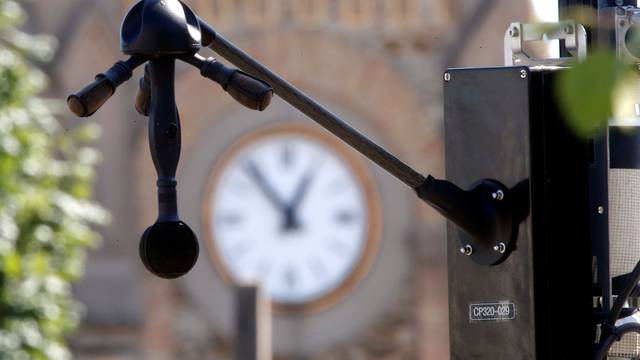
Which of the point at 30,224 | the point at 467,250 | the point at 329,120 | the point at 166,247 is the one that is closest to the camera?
the point at 166,247

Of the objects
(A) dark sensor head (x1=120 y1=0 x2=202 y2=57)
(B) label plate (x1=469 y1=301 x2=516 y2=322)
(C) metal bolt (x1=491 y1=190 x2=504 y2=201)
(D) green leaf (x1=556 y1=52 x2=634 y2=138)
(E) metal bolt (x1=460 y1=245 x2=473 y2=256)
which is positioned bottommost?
(B) label plate (x1=469 y1=301 x2=516 y2=322)

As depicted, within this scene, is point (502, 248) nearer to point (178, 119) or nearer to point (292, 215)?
point (178, 119)

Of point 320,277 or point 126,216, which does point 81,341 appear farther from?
point 320,277

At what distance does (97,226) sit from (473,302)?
8.33m

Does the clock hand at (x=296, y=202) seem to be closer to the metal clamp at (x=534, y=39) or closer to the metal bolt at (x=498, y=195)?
the metal clamp at (x=534, y=39)

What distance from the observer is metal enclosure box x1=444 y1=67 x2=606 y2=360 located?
2467 millimetres

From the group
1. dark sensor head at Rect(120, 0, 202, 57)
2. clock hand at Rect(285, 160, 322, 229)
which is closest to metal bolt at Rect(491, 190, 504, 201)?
dark sensor head at Rect(120, 0, 202, 57)

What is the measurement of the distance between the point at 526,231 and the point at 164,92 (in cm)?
55

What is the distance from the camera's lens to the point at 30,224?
6375mm

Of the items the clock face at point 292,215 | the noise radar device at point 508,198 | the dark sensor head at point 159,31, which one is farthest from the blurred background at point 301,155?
the dark sensor head at point 159,31

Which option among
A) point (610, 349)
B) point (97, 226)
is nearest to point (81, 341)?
point (97, 226)

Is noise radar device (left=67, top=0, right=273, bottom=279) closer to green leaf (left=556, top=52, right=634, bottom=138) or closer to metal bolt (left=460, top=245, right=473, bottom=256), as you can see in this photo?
metal bolt (left=460, top=245, right=473, bottom=256)

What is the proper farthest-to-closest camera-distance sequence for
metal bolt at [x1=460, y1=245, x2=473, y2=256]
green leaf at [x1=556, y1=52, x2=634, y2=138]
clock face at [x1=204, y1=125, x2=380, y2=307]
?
clock face at [x1=204, y1=125, x2=380, y2=307] < metal bolt at [x1=460, y1=245, x2=473, y2=256] < green leaf at [x1=556, y1=52, x2=634, y2=138]

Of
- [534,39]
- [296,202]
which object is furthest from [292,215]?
[534,39]
